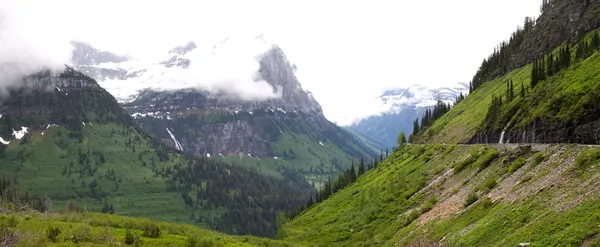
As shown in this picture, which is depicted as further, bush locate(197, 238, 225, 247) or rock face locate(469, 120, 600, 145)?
rock face locate(469, 120, 600, 145)

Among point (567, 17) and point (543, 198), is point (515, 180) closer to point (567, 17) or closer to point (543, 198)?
point (543, 198)

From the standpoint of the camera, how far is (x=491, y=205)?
137 feet

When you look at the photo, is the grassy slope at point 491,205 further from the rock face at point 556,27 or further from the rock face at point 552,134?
the rock face at point 556,27

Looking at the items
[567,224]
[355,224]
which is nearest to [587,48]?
[355,224]

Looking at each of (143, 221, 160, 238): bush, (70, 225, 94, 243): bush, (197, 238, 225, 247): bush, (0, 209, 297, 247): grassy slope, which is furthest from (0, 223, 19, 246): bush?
(197, 238, 225, 247): bush

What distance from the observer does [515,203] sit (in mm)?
37188

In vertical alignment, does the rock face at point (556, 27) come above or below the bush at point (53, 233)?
above

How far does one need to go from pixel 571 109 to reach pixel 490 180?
57.9ft

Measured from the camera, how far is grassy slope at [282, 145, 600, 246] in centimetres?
2883

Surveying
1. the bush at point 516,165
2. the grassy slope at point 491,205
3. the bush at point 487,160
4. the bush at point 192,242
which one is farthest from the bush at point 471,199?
the bush at point 192,242

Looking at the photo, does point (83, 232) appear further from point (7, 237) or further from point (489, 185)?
point (489, 185)

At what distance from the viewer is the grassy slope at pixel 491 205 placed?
2883cm

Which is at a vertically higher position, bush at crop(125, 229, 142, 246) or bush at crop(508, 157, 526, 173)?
bush at crop(508, 157, 526, 173)

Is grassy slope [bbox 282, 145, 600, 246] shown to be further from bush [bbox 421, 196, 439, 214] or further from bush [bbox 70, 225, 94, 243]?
bush [bbox 70, 225, 94, 243]
